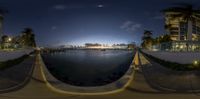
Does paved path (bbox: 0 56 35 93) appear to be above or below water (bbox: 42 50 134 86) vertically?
above

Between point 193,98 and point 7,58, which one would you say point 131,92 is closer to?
point 193,98

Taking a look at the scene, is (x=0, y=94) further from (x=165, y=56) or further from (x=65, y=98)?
(x=165, y=56)

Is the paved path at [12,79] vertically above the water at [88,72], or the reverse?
the paved path at [12,79]

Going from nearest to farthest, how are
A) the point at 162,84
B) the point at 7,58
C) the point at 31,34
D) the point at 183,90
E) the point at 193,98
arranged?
the point at 193,98 → the point at 183,90 → the point at 162,84 → the point at 7,58 → the point at 31,34

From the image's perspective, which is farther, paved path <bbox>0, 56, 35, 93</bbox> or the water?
the water

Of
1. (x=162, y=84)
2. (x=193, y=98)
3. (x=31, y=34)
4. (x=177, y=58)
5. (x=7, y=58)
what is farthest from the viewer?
(x=31, y=34)

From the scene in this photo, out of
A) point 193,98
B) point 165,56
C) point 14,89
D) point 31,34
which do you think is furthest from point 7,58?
point 31,34

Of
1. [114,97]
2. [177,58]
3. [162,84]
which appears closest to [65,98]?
[114,97]

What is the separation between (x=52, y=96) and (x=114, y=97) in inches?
165

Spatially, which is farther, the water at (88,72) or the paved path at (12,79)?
the water at (88,72)

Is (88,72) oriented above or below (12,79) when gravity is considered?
below

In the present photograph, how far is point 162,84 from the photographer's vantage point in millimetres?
29094

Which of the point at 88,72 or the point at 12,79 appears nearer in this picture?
the point at 12,79

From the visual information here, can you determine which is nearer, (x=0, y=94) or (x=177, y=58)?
(x=0, y=94)
